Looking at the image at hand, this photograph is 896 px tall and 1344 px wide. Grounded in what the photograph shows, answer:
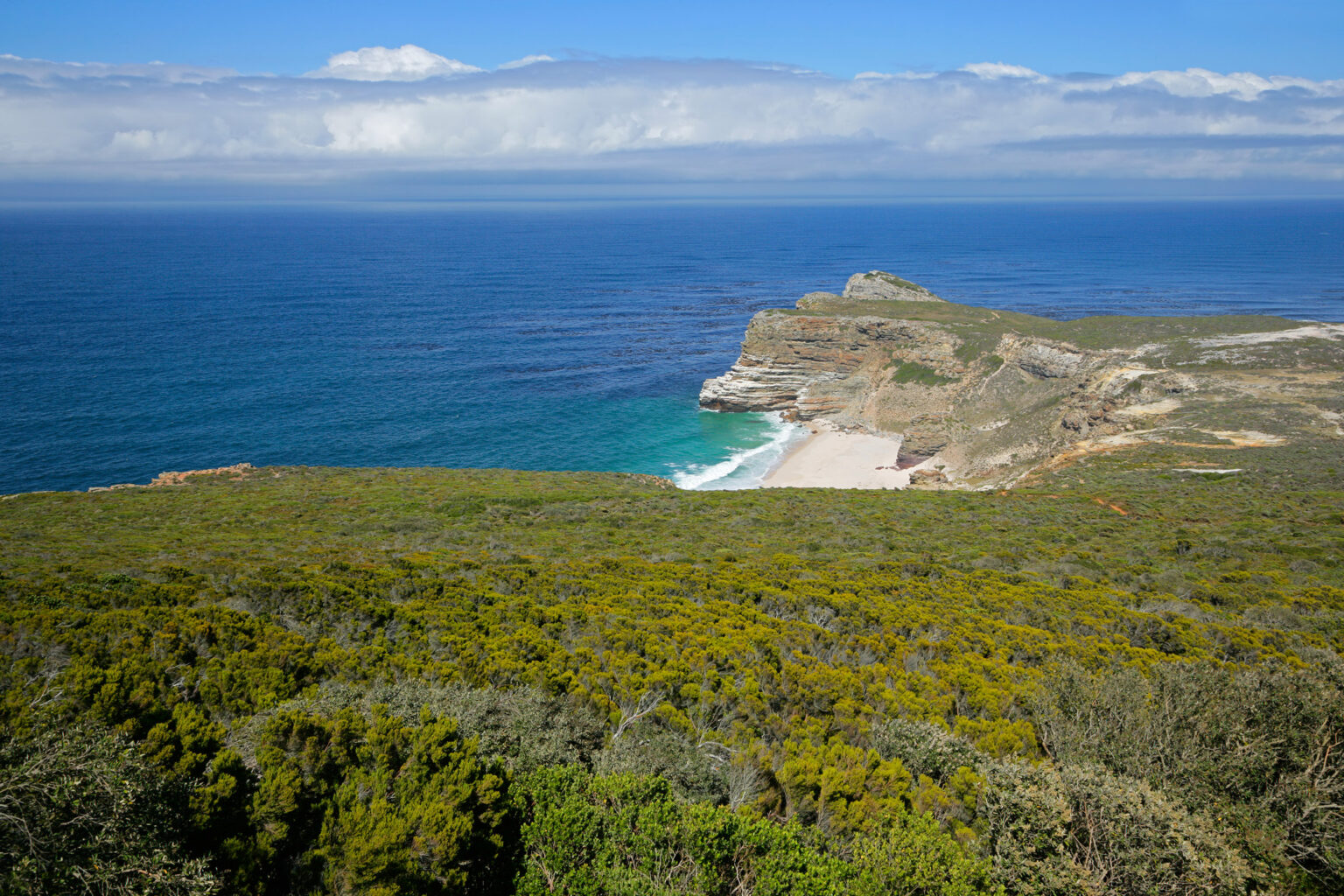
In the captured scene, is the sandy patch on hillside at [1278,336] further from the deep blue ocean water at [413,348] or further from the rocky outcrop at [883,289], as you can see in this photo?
the deep blue ocean water at [413,348]

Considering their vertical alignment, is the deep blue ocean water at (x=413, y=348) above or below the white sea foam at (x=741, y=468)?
above

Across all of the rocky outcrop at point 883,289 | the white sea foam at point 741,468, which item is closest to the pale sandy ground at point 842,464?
the white sea foam at point 741,468

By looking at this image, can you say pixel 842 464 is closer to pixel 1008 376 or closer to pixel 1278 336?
pixel 1008 376

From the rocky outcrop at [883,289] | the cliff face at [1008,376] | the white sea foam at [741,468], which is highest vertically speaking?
the rocky outcrop at [883,289]

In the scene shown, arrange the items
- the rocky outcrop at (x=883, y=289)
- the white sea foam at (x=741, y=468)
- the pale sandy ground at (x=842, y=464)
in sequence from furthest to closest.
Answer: the rocky outcrop at (x=883, y=289), the pale sandy ground at (x=842, y=464), the white sea foam at (x=741, y=468)

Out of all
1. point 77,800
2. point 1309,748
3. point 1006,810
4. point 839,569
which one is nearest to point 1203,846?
point 1006,810

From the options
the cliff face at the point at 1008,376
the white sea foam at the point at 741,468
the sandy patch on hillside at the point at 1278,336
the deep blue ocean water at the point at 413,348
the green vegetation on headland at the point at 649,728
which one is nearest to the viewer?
the green vegetation on headland at the point at 649,728

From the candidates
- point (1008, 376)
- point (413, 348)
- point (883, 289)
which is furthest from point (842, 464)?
point (413, 348)
